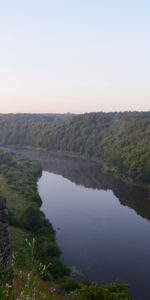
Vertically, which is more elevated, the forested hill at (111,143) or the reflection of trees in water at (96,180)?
the forested hill at (111,143)

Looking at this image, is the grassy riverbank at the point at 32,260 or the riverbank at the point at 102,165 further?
the riverbank at the point at 102,165

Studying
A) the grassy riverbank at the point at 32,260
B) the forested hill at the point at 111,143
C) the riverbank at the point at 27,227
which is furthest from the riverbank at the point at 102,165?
the riverbank at the point at 27,227

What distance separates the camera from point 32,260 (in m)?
7.44

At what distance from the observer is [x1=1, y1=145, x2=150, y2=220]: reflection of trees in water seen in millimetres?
79562

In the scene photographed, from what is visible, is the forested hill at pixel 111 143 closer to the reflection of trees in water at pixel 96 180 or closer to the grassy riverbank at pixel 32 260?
the reflection of trees in water at pixel 96 180

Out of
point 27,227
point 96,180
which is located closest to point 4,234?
point 27,227

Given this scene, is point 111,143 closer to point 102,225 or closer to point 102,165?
point 102,165

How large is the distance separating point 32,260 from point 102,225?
55.8m

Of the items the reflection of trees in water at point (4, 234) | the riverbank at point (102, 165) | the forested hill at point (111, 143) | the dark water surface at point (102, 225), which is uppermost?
the reflection of trees in water at point (4, 234)

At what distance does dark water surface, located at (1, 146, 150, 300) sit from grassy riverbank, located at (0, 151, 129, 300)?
306 cm

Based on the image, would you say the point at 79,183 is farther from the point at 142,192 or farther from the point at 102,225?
the point at 102,225

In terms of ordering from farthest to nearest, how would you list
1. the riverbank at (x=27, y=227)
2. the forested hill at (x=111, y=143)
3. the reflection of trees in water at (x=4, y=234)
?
1. the forested hill at (x=111, y=143)
2. the riverbank at (x=27, y=227)
3. the reflection of trees in water at (x=4, y=234)

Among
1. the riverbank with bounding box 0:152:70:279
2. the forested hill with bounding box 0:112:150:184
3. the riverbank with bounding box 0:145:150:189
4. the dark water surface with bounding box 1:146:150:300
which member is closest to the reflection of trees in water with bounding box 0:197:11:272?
the riverbank with bounding box 0:152:70:279

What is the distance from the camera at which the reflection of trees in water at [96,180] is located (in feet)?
261
